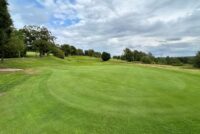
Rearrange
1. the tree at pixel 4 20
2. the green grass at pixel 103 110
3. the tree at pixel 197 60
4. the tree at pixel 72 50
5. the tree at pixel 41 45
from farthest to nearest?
1. the tree at pixel 72 50
2. the tree at pixel 41 45
3. the tree at pixel 197 60
4. the tree at pixel 4 20
5. the green grass at pixel 103 110

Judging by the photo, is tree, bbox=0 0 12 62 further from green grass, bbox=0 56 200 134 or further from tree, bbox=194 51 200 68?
tree, bbox=194 51 200 68

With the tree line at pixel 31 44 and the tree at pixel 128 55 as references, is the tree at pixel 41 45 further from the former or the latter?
the tree at pixel 128 55

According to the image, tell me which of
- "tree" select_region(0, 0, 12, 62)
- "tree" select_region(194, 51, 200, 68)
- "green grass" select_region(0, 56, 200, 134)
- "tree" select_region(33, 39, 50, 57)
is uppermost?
"tree" select_region(0, 0, 12, 62)

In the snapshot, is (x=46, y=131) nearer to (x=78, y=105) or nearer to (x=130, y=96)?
(x=78, y=105)

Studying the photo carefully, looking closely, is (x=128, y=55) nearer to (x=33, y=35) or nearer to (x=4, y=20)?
(x=33, y=35)

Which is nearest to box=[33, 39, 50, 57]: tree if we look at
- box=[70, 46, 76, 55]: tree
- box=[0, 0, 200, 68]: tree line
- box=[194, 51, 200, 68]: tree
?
box=[0, 0, 200, 68]: tree line

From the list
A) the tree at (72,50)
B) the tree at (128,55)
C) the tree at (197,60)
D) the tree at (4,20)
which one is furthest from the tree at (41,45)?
the tree at (197,60)

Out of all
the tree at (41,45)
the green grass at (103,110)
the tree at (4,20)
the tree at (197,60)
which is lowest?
the green grass at (103,110)

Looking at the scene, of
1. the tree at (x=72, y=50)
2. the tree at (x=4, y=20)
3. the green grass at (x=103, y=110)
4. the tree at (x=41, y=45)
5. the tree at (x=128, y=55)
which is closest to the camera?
the green grass at (x=103, y=110)

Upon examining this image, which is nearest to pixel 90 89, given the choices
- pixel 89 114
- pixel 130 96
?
pixel 130 96

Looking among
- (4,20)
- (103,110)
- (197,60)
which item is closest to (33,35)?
(4,20)

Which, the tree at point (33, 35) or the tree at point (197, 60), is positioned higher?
the tree at point (33, 35)

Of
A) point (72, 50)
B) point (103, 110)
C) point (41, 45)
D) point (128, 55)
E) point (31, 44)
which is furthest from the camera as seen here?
point (72, 50)

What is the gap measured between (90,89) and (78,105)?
2.52m
